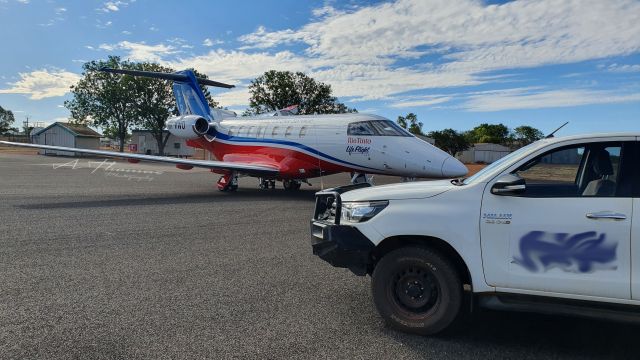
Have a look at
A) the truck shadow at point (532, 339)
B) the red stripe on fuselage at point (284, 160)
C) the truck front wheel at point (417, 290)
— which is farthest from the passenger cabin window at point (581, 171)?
the red stripe on fuselage at point (284, 160)

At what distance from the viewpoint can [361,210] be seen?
4621mm

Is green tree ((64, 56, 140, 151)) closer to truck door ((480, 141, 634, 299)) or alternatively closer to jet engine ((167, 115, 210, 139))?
jet engine ((167, 115, 210, 139))

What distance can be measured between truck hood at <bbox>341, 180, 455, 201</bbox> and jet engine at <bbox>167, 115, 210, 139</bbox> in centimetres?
1732

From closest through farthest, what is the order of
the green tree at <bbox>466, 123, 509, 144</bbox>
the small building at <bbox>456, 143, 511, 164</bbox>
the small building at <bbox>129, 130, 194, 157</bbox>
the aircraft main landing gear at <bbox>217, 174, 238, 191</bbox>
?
the aircraft main landing gear at <bbox>217, 174, 238, 191</bbox>, the small building at <bbox>129, 130, 194, 157</bbox>, the small building at <bbox>456, 143, 511, 164</bbox>, the green tree at <bbox>466, 123, 509, 144</bbox>

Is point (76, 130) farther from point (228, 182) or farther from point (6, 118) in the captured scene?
point (6, 118)

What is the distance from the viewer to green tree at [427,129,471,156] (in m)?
80.8

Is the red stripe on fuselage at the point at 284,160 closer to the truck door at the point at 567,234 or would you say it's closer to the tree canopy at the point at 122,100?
the truck door at the point at 567,234

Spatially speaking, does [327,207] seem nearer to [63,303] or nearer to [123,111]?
[63,303]

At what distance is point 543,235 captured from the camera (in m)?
3.84

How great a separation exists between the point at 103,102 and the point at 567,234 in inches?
2599

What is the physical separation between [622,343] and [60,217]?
11.1 meters

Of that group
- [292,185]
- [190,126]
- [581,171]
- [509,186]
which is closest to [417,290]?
[509,186]

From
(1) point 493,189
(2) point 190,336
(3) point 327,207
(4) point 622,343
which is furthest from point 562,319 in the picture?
(2) point 190,336

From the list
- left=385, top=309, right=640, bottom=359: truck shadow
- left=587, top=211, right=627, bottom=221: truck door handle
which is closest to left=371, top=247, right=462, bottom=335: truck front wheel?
left=385, top=309, right=640, bottom=359: truck shadow
